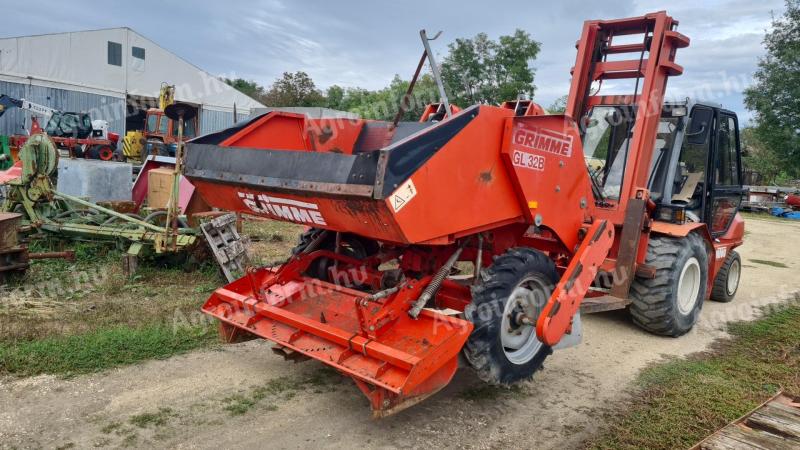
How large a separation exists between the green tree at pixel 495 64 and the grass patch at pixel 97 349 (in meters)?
→ 18.3

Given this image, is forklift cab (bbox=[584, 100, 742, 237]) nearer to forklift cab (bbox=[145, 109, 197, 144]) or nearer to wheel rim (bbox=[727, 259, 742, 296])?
wheel rim (bbox=[727, 259, 742, 296])

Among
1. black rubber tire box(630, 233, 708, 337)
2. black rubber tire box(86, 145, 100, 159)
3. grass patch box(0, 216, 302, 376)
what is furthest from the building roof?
black rubber tire box(630, 233, 708, 337)

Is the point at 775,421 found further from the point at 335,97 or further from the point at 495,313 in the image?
the point at 335,97

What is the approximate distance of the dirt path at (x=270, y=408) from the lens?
3424mm

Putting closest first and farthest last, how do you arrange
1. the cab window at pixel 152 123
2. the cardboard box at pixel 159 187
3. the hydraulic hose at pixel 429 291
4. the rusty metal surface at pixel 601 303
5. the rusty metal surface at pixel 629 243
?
the hydraulic hose at pixel 429 291 → the rusty metal surface at pixel 601 303 → the rusty metal surface at pixel 629 243 → the cardboard box at pixel 159 187 → the cab window at pixel 152 123

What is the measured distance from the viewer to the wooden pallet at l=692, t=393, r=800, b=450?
9.37 feet

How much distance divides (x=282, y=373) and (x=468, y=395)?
1.42 meters

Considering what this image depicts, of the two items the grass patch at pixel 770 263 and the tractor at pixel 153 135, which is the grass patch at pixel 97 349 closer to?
the grass patch at pixel 770 263

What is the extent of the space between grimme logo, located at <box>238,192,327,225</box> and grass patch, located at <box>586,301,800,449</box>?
2.21 metres

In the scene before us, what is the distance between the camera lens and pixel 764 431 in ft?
10.0

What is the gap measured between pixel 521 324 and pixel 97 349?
3.27 metres

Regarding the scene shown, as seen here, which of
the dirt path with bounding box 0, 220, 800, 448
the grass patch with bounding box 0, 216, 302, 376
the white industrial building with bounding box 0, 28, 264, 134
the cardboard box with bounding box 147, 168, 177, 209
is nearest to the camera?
the dirt path with bounding box 0, 220, 800, 448

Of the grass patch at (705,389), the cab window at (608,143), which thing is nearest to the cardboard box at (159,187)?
the cab window at (608,143)

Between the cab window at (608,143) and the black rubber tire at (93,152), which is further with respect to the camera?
the black rubber tire at (93,152)
